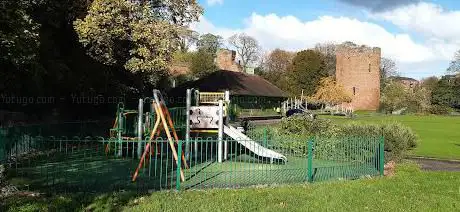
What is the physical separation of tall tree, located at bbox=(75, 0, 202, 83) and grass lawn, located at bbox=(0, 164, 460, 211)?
1168cm

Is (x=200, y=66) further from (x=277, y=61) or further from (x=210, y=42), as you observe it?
(x=277, y=61)

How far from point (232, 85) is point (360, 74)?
35.9 meters

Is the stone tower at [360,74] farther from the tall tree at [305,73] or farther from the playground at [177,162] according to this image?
the playground at [177,162]

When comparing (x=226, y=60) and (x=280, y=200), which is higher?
(x=226, y=60)

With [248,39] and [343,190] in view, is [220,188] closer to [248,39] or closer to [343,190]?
[343,190]

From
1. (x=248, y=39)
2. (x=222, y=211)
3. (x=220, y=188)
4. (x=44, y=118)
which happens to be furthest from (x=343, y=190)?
(x=248, y=39)

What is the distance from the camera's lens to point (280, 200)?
9086mm

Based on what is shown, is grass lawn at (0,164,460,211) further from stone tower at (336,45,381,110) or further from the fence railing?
stone tower at (336,45,381,110)

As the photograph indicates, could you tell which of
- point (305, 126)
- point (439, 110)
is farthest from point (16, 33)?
point (439, 110)

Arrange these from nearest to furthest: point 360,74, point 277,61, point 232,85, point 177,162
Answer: point 177,162
point 232,85
point 360,74
point 277,61

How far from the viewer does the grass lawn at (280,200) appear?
8.27m

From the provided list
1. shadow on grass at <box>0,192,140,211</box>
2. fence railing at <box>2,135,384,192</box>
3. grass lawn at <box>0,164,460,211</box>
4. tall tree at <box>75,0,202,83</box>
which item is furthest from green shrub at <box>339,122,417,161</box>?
shadow on grass at <box>0,192,140,211</box>

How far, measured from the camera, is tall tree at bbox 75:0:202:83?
19.8 metres

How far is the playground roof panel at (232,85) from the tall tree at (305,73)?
2254 cm
